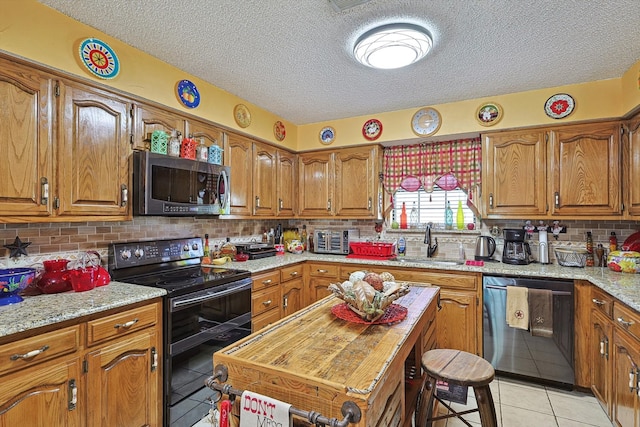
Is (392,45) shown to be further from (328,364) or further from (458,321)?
(458,321)

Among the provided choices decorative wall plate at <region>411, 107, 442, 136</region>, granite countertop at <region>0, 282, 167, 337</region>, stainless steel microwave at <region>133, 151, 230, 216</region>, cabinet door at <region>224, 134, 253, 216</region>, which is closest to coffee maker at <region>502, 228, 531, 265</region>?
decorative wall plate at <region>411, 107, 442, 136</region>

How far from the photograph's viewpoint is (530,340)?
258cm

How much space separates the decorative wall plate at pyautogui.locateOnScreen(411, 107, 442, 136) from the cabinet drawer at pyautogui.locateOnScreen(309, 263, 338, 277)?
162 centimetres

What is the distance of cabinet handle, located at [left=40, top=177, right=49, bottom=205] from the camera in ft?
5.75

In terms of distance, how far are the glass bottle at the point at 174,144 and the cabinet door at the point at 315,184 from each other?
1.68 meters

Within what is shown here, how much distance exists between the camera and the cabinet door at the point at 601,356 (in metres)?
2.09

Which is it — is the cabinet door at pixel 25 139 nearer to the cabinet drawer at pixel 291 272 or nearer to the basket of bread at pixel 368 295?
the basket of bread at pixel 368 295

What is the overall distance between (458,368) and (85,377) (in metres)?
1.77

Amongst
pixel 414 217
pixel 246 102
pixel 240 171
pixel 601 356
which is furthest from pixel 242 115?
pixel 601 356

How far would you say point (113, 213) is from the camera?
2.09 m

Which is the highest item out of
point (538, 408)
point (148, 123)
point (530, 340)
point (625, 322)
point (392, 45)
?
point (392, 45)

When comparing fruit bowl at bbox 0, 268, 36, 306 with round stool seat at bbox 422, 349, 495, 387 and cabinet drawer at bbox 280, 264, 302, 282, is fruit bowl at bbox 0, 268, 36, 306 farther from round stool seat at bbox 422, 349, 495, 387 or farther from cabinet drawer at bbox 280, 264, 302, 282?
round stool seat at bbox 422, 349, 495, 387

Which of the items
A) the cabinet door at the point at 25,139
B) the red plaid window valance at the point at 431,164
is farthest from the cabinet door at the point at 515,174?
the cabinet door at the point at 25,139

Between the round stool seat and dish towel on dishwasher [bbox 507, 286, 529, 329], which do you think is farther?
dish towel on dishwasher [bbox 507, 286, 529, 329]
